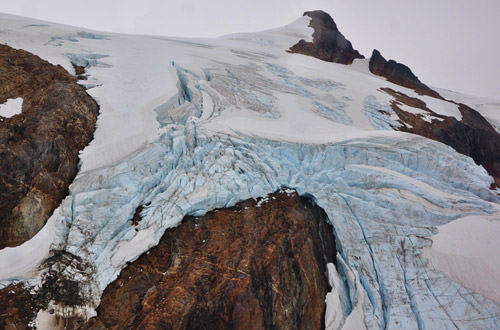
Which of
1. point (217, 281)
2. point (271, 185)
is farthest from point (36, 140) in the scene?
point (271, 185)

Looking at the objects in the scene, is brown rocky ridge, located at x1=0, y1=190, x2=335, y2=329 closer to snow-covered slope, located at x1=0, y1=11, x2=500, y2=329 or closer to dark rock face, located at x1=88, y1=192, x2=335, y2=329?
dark rock face, located at x1=88, y1=192, x2=335, y2=329

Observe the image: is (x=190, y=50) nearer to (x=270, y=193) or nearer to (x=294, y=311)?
(x=270, y=193)

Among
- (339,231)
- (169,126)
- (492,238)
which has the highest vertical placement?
(169,126)

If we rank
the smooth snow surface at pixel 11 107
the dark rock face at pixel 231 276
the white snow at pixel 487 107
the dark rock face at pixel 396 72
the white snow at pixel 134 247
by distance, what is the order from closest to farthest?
the dark rock face at pixel 231 276
the white snow at pixel 134 247
the smooth snow surface at pixel 11 107
the white snow at pixel 487 107
the dark rock face at pixel 396 72

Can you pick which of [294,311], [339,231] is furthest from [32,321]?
[339,231]

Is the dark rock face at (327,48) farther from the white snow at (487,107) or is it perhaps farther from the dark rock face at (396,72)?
the white snow at (487,107)

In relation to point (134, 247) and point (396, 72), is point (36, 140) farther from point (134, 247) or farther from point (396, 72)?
point (396, 72)

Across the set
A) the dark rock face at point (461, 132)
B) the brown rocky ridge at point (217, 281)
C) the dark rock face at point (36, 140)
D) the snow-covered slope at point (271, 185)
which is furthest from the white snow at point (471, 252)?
the dark rock face at point (36, 140)
